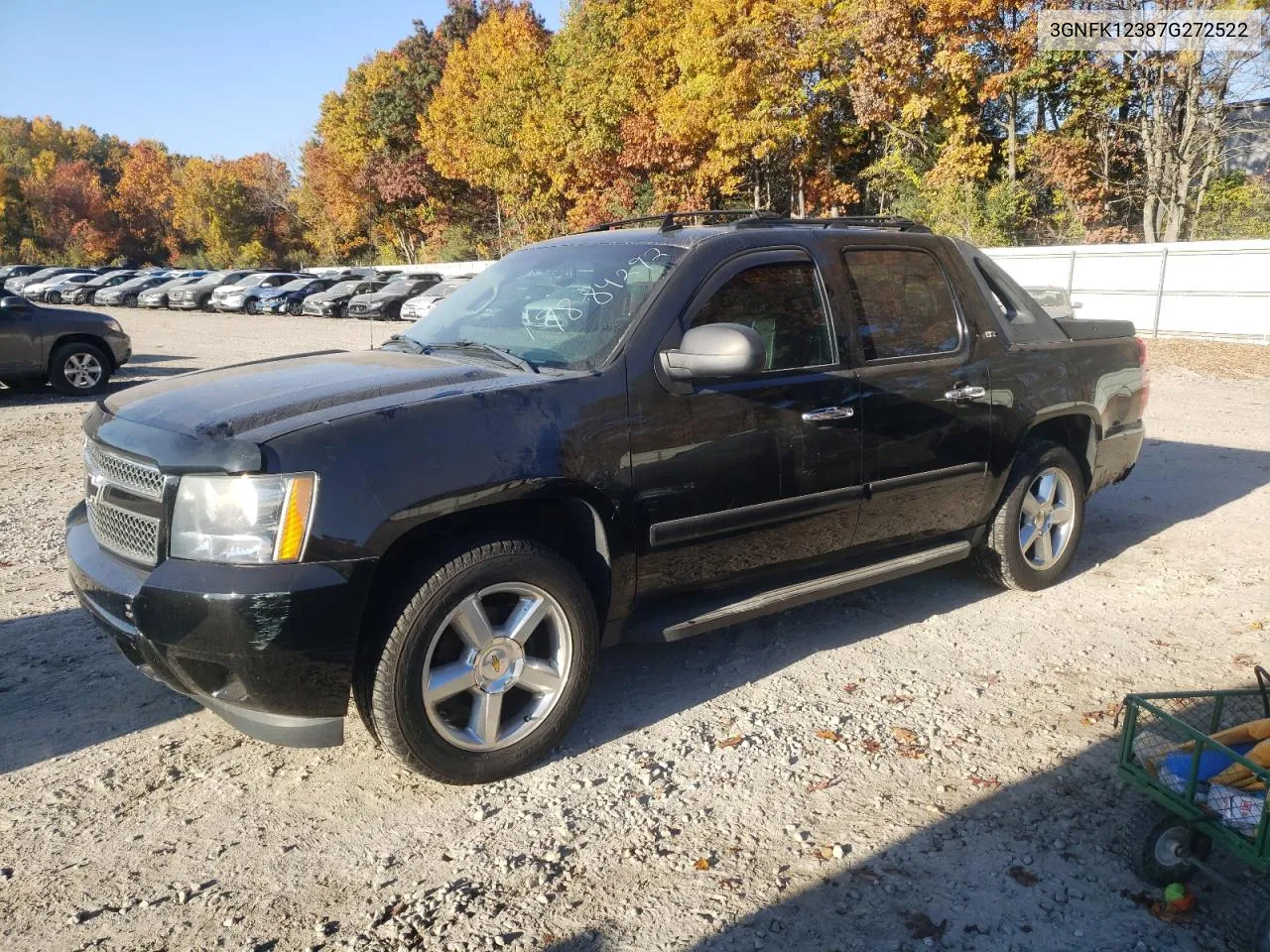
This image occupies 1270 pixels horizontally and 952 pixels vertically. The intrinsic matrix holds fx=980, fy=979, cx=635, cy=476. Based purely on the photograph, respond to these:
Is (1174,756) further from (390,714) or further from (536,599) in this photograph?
(390,714)

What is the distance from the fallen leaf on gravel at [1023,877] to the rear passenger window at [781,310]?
206 centimetres

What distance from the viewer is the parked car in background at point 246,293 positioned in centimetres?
3406

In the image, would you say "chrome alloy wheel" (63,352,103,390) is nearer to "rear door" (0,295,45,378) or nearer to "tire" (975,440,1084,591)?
"rear door" (0,295,45,378)

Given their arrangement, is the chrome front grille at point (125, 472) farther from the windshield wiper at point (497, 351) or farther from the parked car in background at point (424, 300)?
the parked car in background at point (424, 300)

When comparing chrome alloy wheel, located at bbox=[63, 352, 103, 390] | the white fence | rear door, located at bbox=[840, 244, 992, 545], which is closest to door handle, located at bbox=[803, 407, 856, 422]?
rear door, located at bbox=[840, 244, 992, 545]

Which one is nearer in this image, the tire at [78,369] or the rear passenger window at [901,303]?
the rear passenger window at [901,303]

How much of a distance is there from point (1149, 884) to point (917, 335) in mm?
2579

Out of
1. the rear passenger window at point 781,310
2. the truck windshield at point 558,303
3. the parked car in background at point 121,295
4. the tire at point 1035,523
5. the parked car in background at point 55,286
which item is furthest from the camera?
the parked car in background at point 55,286

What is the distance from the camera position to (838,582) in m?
4.34

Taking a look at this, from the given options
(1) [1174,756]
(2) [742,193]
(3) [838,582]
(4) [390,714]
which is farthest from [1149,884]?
(2) [742,193]

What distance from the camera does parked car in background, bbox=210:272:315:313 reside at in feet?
112

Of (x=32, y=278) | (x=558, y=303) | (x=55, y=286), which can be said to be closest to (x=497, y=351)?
(x=558, y=303)

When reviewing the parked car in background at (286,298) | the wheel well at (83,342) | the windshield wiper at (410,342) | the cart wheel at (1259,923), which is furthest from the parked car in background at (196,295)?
the cart wheel at (1259,923)

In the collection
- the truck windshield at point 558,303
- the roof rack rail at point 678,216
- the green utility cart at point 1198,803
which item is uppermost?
the roof rack rail at point 678,216
